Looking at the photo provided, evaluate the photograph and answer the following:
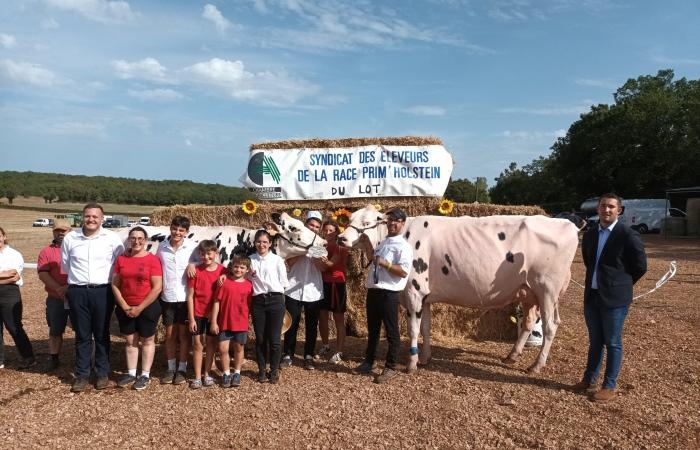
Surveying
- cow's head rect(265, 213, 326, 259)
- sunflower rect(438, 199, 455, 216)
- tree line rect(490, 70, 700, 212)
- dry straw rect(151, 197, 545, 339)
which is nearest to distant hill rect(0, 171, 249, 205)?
tree line rect(490, 70, 700, 212)

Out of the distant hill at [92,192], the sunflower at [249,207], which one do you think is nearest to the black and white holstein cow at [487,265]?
the sunflower at [249,207]

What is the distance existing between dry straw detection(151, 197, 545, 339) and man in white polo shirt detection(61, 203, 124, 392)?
2.84m

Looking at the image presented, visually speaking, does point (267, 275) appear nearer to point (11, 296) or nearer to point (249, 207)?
point (249, 207)

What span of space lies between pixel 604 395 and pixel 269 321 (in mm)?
3551

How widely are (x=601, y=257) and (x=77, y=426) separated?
17.4 ft

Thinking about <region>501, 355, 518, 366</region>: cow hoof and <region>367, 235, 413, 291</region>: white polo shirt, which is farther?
<region>501, 355, 518, 366</region>: cow hoof

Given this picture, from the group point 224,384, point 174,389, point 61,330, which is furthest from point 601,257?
point 61,330

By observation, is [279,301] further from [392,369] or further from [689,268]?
[689,268]

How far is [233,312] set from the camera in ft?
17.9

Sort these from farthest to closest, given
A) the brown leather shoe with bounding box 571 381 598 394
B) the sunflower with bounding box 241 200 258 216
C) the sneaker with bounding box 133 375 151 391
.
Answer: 1. the sunflower with bounding box 241 200 258 216
2. the sneaker with bounding box 133 375 151 391
3. the brown leather shoe with bounding box 571 381 598 394

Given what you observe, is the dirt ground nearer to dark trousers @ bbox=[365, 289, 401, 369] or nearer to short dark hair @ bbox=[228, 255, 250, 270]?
dark trousers @ bbox=[365, 289, 401, 369]

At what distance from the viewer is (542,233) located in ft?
20.3

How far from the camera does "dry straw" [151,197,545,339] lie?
800 cm

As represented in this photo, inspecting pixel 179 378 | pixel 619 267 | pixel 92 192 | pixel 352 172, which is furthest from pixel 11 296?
pixel 92 192
